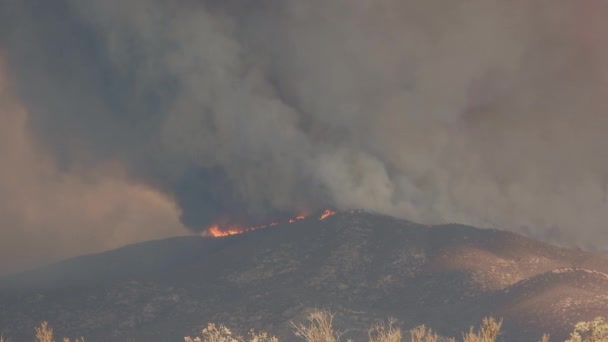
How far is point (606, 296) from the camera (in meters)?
148

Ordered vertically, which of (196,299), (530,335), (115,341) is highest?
(196,299)

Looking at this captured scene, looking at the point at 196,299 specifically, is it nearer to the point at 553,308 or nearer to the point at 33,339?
the point at 33,339

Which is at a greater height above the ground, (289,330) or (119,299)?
(119,299)

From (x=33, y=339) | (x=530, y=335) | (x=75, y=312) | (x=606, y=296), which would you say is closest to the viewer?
(x=530, y=335)

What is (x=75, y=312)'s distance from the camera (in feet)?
629

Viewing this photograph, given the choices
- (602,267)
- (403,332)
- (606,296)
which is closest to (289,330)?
(403,332)

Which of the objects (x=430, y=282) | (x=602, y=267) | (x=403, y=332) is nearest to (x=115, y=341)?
(x=403, y=332)

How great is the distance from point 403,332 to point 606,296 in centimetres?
3853

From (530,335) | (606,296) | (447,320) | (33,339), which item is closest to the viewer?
(530,335)

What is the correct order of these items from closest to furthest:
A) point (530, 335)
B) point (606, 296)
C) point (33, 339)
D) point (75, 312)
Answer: point (530, 335) → point (606, 296) → point (33, 339) → point (75, 312)

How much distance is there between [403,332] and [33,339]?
83.7 metres

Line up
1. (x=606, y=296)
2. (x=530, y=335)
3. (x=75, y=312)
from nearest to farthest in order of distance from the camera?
(x=530, y=335) → (x=606, y=296) → (x=75, y=312)

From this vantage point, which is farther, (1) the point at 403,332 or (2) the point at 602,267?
(2) the point at 602,267

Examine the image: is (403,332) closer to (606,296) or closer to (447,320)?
(447,320)
